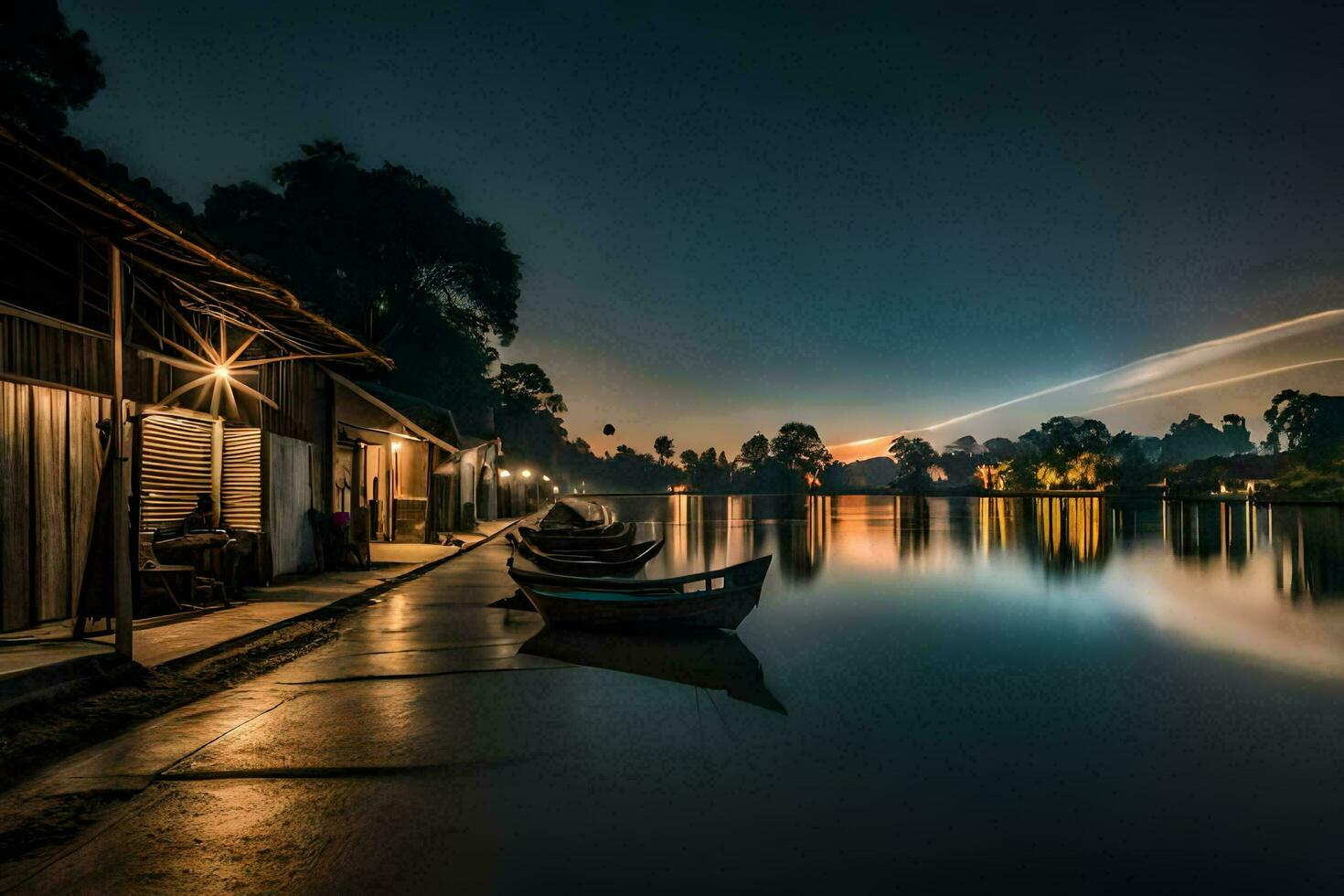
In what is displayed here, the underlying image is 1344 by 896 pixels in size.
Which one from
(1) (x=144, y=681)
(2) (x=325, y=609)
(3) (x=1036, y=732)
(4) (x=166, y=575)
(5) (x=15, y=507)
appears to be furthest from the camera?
(2) (x=325, y=609)

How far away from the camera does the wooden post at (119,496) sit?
22.4 ft

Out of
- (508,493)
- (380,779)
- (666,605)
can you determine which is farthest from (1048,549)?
(380,779)

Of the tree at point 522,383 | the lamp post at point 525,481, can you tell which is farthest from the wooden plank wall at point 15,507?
the tree at point 522,383

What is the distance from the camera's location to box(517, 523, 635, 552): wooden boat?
65.5 ft

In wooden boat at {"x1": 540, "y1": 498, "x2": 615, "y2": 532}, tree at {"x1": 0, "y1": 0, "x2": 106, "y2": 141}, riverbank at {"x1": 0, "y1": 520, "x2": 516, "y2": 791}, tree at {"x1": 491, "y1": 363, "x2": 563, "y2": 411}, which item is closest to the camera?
riverbank at {"x1": 0, "y1": 520, "x2": 516, "y2": 791}

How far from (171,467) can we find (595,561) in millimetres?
7837

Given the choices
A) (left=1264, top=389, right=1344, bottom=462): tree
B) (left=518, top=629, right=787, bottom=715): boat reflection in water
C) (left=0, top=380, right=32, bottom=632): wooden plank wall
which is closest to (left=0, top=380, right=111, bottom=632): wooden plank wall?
(left=0, top=380, right=32, bottom=632): wooden plank wall

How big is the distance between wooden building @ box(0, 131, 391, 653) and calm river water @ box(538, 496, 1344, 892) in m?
6.65

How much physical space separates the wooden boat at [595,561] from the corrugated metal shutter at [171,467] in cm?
563

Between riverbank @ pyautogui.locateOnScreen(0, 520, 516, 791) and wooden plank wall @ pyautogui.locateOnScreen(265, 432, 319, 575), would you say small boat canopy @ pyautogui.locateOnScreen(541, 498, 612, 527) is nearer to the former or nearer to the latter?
wooden plank wall @ pyautogui.locateOnScreen(265, 432, 319, 575)

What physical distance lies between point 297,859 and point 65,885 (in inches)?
42.5

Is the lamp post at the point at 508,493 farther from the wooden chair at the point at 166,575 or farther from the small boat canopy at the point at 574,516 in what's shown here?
the wooden chair at the point at 166,575

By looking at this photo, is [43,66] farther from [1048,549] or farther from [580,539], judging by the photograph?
[1048,549]

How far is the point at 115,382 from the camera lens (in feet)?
22.6
